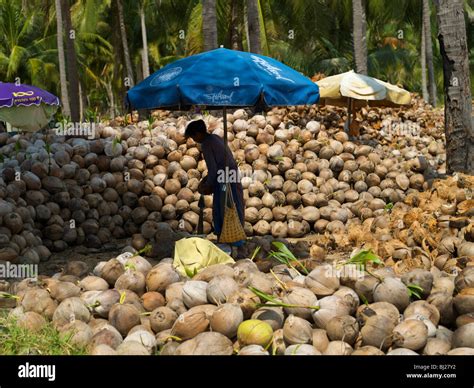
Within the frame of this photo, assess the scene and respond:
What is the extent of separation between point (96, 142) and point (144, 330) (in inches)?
249

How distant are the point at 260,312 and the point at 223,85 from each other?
2910mm

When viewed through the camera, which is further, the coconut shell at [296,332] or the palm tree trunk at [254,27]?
the palm tree trunk at [254,27]

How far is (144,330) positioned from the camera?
3844 mm

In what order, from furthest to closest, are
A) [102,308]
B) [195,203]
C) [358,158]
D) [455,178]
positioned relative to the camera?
[358,158]
[195,203]
[455,178]
[102,308]

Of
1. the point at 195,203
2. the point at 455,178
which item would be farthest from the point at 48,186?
the point at 455,178

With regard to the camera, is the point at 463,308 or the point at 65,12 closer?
the point at 463,308

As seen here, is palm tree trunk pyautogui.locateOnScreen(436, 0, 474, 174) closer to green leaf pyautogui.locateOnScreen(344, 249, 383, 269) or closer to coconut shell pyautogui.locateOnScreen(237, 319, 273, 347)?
green leaf pyautogui.locateOnScreen(344, 249, 383, 269)

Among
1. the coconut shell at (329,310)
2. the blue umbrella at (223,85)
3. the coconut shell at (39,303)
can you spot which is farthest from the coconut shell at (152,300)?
the blue umbrella at (223,85)

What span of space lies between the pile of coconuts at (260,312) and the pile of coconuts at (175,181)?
341 centimetres

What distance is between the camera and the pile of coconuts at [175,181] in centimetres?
848

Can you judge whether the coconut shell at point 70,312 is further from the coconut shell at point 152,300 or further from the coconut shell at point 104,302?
the coconut shell at point 152,300

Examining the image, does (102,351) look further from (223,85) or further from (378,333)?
(223,85)

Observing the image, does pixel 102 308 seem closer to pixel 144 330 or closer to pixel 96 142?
pixel 144 330

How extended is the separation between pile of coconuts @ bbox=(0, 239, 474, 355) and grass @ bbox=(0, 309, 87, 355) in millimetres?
67
